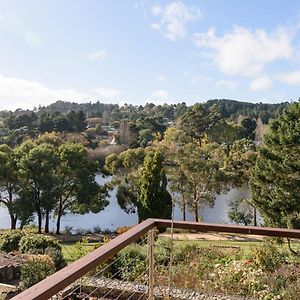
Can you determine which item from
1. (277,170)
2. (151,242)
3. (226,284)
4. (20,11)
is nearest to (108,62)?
(20,11)

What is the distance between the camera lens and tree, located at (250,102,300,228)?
468 inches

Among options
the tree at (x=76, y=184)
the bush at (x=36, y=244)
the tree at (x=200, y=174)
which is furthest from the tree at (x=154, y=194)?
the bush at (x=36, y=244)

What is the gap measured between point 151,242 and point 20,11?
23.3ft

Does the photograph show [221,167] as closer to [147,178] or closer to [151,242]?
[147,178]

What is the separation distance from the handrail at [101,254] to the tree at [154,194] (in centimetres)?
1199

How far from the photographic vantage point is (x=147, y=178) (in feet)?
46.8

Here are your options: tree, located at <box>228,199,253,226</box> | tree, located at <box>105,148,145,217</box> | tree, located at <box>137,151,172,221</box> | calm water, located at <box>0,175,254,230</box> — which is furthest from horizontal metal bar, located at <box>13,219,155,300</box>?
calm water, located at <box>0,175,254,230</box>

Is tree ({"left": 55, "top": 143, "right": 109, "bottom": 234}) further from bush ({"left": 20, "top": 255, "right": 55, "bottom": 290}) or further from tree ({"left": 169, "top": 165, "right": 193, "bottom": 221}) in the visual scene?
bush ({"left": 20, "top": 255, "right": 55, "bottom": 290})

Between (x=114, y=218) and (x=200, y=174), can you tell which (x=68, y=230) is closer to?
(x=114, y=218)

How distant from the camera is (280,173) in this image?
1223 cm

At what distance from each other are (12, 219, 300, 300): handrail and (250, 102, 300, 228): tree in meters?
10.1

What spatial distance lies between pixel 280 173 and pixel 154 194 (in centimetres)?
457

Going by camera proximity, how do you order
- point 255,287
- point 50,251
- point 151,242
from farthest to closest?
Answer: point 50,251
point 255,287
point 151,242

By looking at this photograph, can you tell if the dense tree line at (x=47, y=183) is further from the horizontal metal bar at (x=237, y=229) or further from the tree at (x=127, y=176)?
the horizontal metal bar at (x=237, y=229)
